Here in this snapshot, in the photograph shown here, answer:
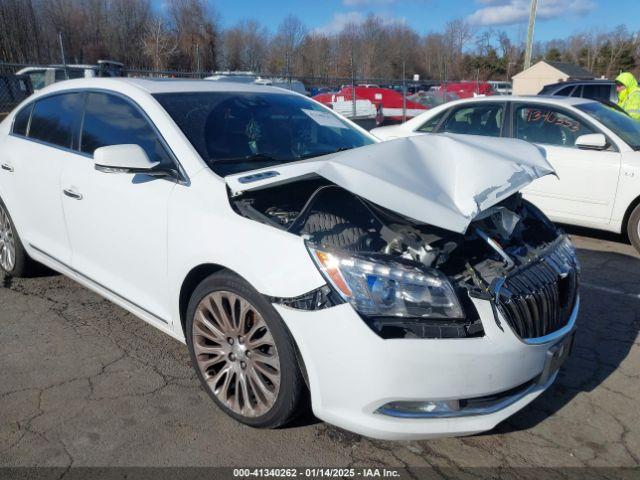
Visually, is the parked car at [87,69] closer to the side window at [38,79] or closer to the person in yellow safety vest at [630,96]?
the side window at [38,79]

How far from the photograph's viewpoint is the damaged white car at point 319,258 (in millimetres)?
2207

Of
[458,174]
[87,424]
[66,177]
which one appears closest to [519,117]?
[458,174]

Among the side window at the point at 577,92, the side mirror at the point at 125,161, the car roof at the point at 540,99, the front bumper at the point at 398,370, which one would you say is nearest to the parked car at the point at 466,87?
the side window at the point at 577,92

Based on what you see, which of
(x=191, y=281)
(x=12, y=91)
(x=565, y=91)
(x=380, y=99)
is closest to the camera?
(x=191, y=281)

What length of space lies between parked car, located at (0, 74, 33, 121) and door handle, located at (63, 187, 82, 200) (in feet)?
35.2

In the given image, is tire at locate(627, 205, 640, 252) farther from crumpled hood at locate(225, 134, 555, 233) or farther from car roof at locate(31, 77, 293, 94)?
car roof at locate(31, 77, 293, 94)

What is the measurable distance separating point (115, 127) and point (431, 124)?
180 inches

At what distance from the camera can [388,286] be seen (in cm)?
222

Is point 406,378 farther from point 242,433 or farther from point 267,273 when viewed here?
point 242,433

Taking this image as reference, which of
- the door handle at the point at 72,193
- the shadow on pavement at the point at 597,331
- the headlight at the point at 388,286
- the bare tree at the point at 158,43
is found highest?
the bare tree at the point at 158,43

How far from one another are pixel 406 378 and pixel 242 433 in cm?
96

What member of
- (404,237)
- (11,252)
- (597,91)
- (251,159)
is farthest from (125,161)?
(597,91)

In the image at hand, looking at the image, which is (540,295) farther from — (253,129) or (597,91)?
(597,91)

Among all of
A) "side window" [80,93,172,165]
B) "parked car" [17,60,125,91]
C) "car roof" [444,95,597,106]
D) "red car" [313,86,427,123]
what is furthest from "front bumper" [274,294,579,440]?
"red car" [313,86,427,123]
